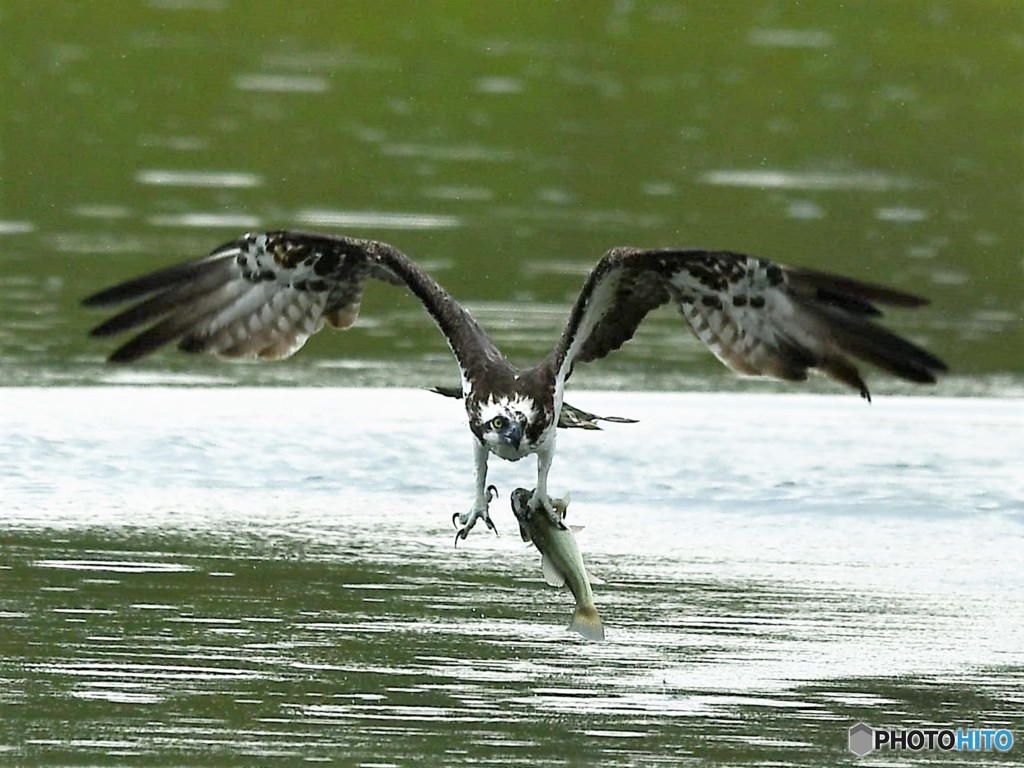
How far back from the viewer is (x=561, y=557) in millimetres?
9281

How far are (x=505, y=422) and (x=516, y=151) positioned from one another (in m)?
10.7

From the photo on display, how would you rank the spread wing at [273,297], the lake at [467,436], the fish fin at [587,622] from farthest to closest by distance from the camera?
the spread wing at [273,297] < the fish fin at [587,622] < the lake at [467,436]

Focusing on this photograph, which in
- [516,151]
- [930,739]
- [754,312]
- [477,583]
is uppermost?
[754,312]

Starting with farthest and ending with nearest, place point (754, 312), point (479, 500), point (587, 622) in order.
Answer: point (479, 500)
point (754, 312)
point (587, 622)

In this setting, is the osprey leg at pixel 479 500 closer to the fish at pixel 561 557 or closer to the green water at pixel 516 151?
the fish at pixel 561 557

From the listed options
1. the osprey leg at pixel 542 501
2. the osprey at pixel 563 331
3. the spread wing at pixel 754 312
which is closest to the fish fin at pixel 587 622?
the osprey leg at pixel 542 501

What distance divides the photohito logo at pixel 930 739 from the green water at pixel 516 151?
212 inches

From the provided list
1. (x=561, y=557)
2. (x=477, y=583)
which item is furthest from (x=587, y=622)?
(x=477, y=583)

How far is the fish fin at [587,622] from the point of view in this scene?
9094 millimetres

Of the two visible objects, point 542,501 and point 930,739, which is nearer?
point 930,739

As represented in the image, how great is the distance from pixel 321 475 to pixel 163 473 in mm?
793

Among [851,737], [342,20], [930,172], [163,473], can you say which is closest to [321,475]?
[163,473]

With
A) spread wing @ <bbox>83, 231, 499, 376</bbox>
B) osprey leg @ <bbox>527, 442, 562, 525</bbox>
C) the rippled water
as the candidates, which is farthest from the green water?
osprey leg @ <bbox>527, 442, 562, 525</bbox>

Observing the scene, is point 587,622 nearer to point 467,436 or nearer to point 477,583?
point 477,583
